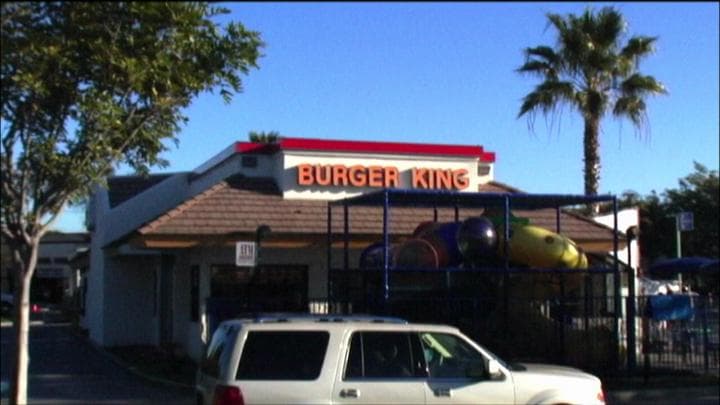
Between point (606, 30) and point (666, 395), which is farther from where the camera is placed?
point (606, 30)

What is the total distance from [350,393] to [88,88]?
3881 millimetres

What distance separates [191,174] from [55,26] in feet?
64.5

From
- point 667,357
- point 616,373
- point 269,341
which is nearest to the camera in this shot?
point 269,341

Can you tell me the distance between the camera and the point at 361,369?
10062 millimetres

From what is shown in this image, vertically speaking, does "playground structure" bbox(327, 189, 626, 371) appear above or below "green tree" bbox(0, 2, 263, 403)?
below

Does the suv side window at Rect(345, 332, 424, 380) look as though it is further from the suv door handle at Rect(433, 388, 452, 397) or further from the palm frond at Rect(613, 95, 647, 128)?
the palm frond at Rect(613, 95, 647, 128)

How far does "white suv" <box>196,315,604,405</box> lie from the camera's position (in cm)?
971

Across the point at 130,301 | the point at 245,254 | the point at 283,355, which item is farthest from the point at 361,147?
the point at 283,355

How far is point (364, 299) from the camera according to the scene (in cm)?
1917

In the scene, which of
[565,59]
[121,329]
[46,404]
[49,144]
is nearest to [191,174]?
[121,329]

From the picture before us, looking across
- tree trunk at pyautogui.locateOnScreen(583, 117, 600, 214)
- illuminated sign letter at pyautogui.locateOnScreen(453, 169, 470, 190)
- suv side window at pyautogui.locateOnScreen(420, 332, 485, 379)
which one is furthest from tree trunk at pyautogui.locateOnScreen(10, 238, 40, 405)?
tree trunk at pyautogui.locateOnScreen(583, 117, 600, 214)

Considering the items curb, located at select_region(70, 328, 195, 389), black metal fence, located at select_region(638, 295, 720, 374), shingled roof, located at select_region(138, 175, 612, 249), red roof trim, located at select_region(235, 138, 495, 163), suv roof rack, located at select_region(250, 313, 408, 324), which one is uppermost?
red roof trim, located at select_region(235, 138, 495, 163)

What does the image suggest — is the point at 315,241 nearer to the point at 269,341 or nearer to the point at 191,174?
the point at 191,174

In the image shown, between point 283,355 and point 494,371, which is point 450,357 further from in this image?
point 283,355
